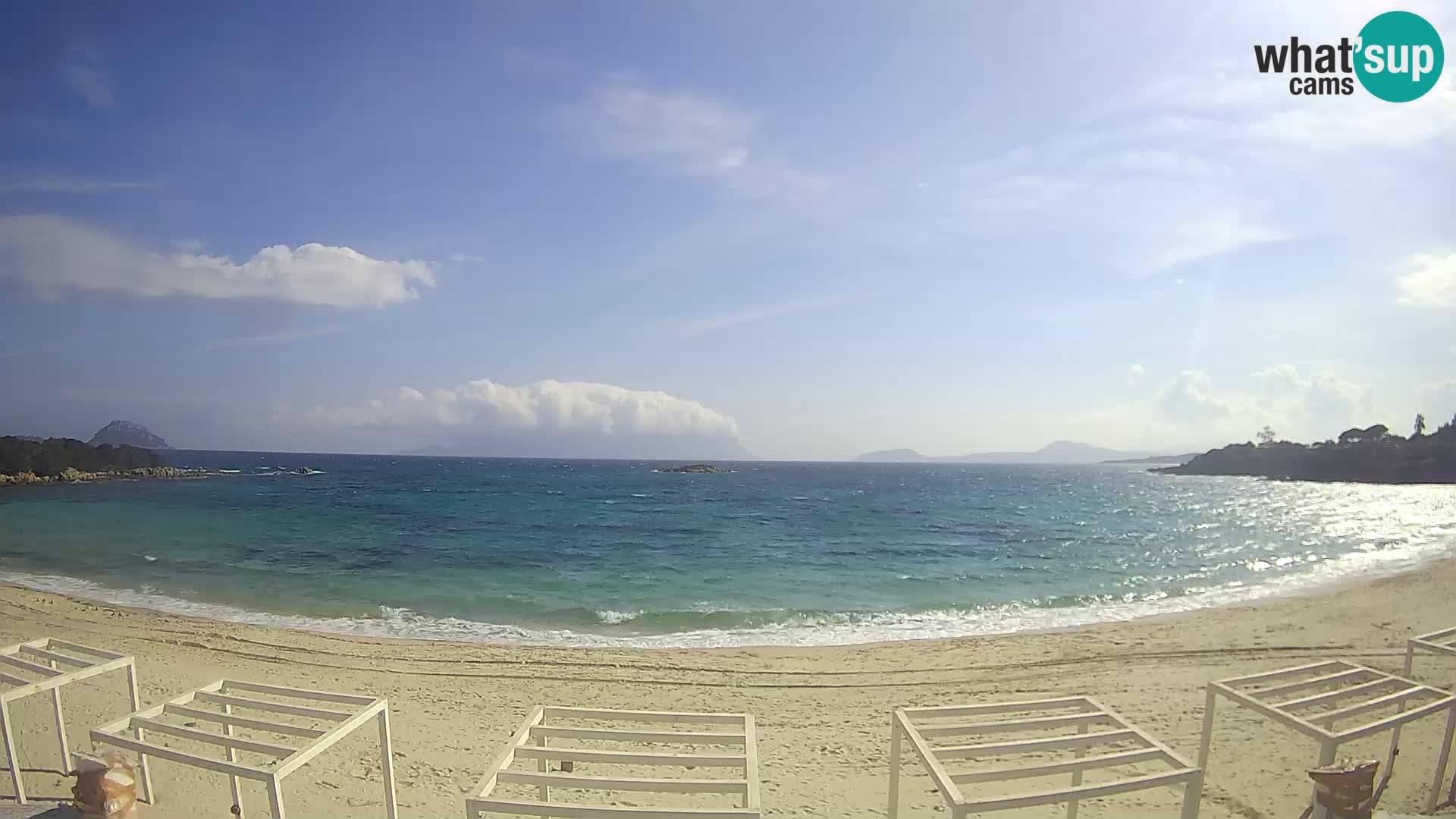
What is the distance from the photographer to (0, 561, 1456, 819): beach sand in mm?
5777

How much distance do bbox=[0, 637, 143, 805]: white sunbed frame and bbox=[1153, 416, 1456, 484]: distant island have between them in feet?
343

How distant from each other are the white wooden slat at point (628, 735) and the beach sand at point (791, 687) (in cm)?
185

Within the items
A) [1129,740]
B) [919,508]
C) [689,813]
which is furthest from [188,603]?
[919,508]

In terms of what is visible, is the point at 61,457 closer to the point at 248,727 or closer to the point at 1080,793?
the point at 248,727

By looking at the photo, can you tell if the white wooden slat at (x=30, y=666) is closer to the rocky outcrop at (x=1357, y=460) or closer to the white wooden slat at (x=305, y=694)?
the white wooden slat at (x=305, y=694)

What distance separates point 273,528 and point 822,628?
26824 mm

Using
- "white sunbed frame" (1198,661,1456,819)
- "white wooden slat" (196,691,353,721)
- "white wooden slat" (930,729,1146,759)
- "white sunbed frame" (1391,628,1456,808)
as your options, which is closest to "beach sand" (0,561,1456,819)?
"white sunbed frame" (1391,628,1456,808)

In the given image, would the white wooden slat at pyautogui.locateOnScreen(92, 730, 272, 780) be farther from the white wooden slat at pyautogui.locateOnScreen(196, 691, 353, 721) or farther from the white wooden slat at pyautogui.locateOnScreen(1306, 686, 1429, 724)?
the white wooden slat at pyautogui.locateOnScreen(1306, 686, 1429, 724)

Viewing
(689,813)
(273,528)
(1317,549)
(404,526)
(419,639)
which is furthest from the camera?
(404,526)

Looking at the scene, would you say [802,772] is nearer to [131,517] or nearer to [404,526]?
[404,526]

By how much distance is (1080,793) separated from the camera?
343 centimetres

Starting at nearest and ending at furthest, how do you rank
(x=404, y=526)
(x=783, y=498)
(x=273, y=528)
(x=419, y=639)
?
1. (x=419, y=639)
2. (x=273, y=528)
3. (x=404, y=526)
4. (x=783, y=498)

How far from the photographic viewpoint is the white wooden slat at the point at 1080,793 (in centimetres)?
322

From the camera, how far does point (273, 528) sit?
28250 mm
